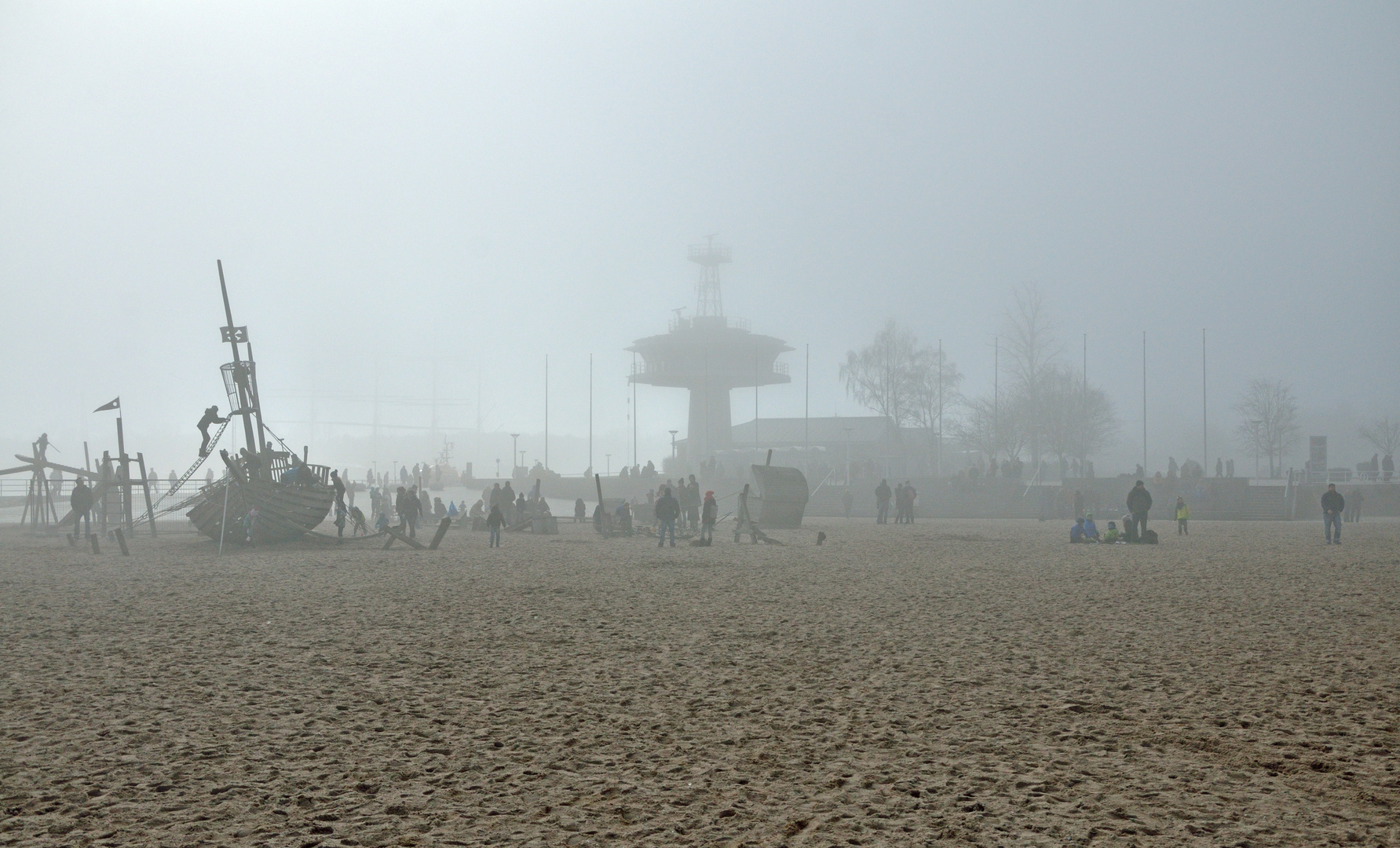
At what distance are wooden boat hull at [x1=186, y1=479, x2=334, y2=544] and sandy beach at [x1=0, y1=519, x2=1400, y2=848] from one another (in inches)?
379

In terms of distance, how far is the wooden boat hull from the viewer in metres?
24.8

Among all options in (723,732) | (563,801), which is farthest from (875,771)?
(563,801)

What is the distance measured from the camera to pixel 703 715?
7.17m

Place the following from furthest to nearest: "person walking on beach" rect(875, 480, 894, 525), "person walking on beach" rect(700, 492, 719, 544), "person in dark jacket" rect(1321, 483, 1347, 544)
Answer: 1. "person walking on beach" rect(875, 480, 894, 525)
2. "person walking on beach" rect(700, 492, 719, 544)
3. "person in dark jacket" rect(1321, 483, 1347, 544)

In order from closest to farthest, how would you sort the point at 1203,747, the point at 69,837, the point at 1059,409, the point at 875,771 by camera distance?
the point at 69,837 < the point at 875,771 < the point at 1203,747 < the point at 1059,409

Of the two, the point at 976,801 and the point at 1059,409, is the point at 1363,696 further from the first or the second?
the point at 1059,409

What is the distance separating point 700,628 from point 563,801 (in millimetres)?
5781

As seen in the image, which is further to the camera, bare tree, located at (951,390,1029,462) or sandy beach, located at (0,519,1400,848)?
bare tree, located at (951,390,1029,462)

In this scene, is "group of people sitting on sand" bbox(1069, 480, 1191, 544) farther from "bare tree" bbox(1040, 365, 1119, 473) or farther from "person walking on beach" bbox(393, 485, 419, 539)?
"bare tree" bbox(1040, 365, 1119, 473)

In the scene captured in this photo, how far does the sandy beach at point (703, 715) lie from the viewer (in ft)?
16.5

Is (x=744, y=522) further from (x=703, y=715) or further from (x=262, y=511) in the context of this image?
Result: (x=703, y=715)

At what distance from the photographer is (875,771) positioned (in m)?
5.81

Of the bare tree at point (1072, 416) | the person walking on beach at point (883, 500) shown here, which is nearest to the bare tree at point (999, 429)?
the bare tree at point (1072, 416)

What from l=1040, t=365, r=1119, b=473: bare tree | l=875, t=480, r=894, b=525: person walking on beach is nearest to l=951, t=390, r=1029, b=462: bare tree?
l=1040, t=365, r=1119, b=473: bare tree
